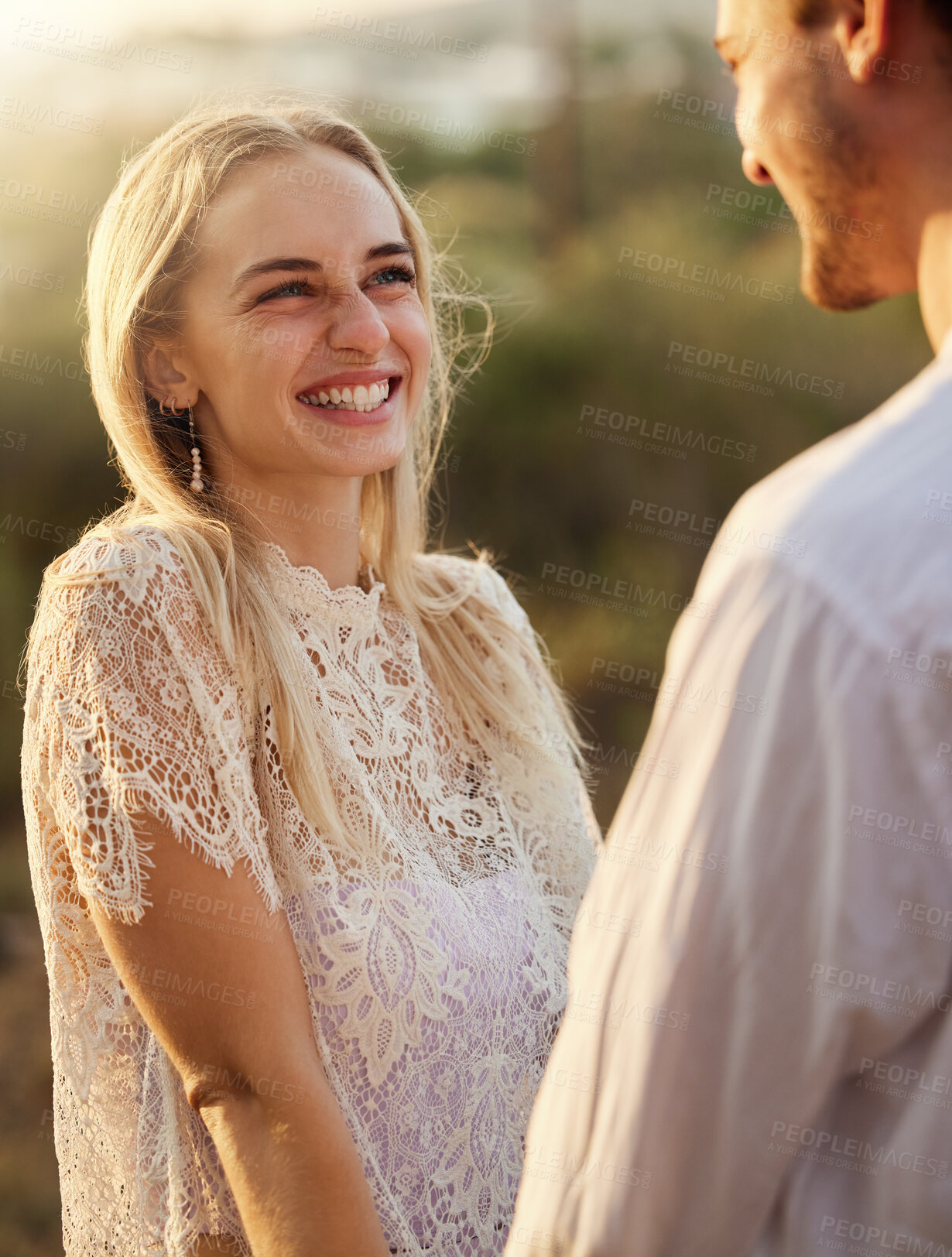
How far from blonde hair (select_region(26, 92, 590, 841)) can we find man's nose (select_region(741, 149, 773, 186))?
0.84 metres

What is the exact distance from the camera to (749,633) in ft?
2.03

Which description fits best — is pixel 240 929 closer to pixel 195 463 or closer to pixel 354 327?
pixel 195 463

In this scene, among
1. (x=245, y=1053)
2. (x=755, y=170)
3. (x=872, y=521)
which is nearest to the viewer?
(x=872, y=521)

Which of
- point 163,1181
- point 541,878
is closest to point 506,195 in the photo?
point 541,878

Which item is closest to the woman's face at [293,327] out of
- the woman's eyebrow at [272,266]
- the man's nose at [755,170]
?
the woman's eyebrow at [272,266]

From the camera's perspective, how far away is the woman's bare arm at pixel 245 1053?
123cm

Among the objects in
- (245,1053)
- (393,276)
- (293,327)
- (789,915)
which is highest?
(393,276)

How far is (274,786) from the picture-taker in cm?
140

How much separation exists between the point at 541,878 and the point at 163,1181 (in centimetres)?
67

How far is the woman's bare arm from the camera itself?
4.05 ft

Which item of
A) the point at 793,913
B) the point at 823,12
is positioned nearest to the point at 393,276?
the point at 823,12

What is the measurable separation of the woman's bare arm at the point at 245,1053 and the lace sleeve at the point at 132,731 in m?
0.03

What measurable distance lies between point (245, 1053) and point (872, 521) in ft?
3.26

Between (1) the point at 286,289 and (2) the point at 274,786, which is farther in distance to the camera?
(1) the point at 286,289
